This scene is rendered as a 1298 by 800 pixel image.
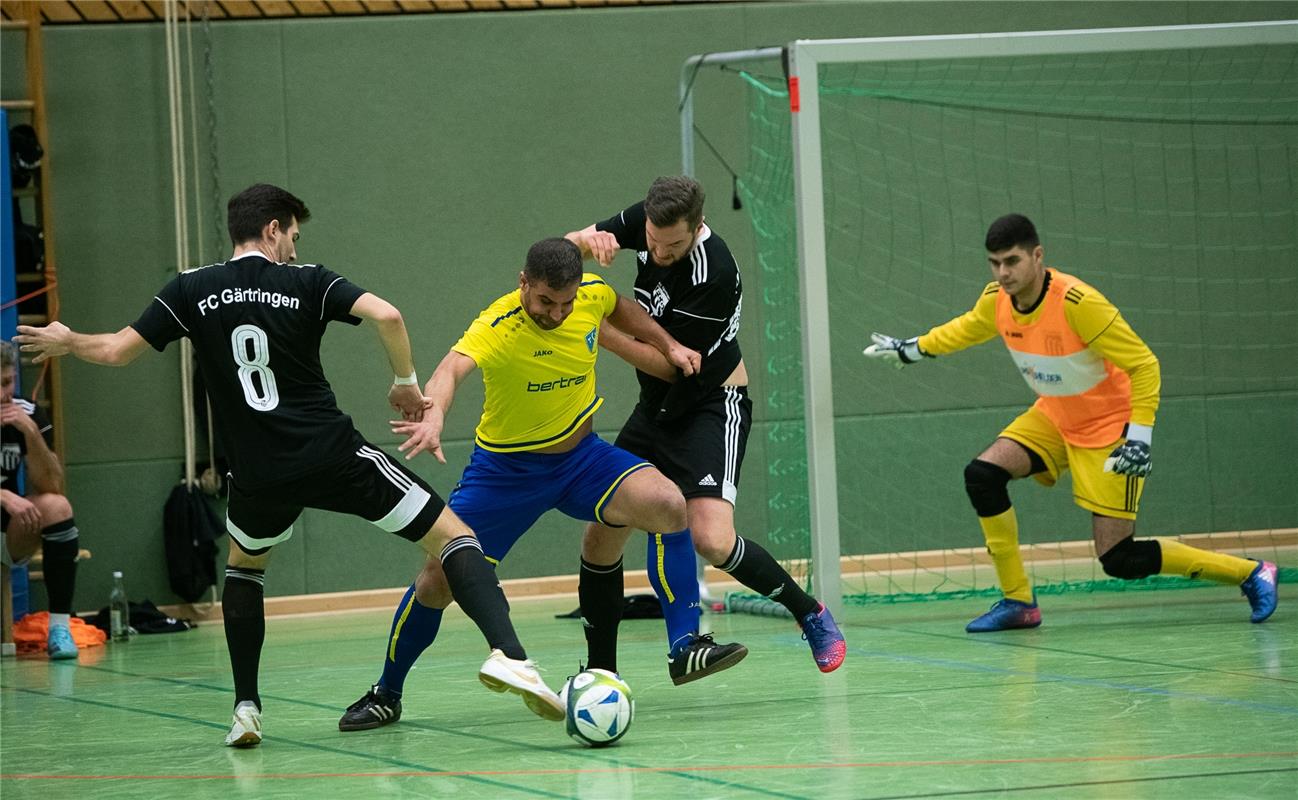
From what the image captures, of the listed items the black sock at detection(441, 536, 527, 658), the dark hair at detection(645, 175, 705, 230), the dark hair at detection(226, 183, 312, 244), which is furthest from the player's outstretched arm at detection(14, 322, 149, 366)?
the dark hair at detection(645, 175, 705, 230)

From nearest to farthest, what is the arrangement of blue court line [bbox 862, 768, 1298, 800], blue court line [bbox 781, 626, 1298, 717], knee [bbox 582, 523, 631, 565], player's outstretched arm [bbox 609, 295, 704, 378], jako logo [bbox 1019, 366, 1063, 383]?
blue court line [bbox 862, 768, 1298, 800] → blue court line [bbox 781, 626, 1298, 717] → knee [bbox 582, 523, 631, 565] → player's outstretched arm [bbox 609, 295, 704, 378] → jako logo [bbox 1019, 366, 1063, 383]

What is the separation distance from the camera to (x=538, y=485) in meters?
5.59

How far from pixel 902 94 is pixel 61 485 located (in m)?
5.86

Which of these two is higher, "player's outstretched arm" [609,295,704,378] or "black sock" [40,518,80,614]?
"player's outstretched arm" [609,295,704,378]

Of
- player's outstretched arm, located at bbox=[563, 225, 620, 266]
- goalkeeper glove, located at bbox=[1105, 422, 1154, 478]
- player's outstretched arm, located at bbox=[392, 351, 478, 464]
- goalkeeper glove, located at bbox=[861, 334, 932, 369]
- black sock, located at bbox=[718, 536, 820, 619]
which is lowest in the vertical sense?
black sock, located at bbox=[718, 536, 820, 619]

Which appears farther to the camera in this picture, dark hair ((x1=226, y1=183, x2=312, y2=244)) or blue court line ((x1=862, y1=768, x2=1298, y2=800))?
dark hair ((x1=226, y1=183, x2=312, y2=244))

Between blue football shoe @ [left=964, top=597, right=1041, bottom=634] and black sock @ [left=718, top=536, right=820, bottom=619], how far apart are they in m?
2.08

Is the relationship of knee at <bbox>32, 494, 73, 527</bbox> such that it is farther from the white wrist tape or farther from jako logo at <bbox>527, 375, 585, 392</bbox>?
the white wrist tape

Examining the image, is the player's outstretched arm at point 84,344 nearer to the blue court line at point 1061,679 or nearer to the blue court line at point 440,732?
the blue court line at point 440,732

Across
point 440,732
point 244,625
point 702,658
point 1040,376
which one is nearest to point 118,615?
point 244,625

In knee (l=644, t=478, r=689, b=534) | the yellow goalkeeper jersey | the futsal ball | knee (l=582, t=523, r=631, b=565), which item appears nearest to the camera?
the futsal ball

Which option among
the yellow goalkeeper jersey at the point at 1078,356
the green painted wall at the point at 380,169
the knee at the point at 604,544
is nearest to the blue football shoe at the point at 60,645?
the green painted wall at the point at 380,169

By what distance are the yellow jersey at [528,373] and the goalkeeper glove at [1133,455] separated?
2.89m

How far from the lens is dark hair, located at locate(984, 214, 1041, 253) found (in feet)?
24.9
